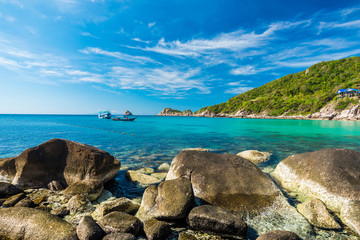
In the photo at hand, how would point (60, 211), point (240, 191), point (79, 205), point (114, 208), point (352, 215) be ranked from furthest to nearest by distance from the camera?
1. point (240, 191)
2. point (79, 205)
3. point (60, 211)
4. point (114, 208)
5. point (352, 215)

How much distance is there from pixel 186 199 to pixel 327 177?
23.6 feet

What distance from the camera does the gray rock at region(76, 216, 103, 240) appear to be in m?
5.27

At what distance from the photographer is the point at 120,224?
5.87 m

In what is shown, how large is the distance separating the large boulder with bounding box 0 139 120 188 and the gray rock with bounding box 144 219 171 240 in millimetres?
5666

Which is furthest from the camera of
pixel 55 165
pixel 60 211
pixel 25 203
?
pixel 55 165

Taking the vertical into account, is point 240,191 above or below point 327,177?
below

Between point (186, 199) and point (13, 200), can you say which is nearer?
point (186, 199)

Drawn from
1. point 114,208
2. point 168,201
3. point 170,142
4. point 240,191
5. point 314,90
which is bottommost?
point 170,142

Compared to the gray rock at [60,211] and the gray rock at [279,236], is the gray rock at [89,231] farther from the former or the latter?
the gray rock at [279,236]

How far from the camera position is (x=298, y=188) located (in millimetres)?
9523

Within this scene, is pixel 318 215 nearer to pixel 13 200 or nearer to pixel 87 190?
pixel 87 190

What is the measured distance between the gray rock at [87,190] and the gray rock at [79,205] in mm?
624

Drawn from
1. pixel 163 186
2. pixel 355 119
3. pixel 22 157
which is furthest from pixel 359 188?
pixel 355 119

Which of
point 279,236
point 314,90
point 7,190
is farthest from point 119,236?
point 314,90
